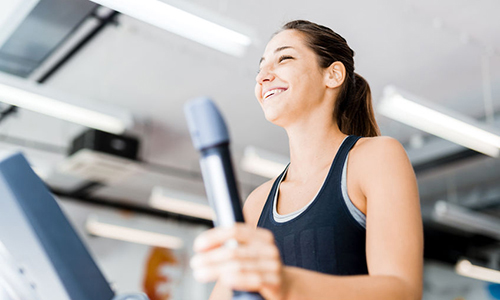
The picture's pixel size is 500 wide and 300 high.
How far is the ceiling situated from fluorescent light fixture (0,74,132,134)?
2.37 feet

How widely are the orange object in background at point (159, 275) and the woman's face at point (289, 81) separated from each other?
7194 mm

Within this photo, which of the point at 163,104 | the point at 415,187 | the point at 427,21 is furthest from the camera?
the point at 163,104

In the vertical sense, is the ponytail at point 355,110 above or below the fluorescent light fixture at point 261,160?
below

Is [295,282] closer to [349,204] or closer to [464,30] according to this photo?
[349,204]

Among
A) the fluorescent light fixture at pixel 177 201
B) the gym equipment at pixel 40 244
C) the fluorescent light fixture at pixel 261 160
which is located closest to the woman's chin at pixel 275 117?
the gym equipment at pixel 40 244

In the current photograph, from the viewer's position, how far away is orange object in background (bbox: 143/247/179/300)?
25.9 feet

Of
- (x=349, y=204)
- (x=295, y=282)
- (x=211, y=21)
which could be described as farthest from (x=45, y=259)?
(x=211, y=21)

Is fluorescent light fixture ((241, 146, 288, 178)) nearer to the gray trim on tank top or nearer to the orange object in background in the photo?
the gray trim on tank top

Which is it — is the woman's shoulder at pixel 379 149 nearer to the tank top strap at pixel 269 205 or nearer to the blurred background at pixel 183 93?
the tank top strap at pixel 269 205

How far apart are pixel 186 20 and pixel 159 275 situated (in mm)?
6026

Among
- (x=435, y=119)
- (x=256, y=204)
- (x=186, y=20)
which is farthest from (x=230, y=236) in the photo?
(x=435, y=119)

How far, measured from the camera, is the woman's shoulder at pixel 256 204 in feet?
3.61

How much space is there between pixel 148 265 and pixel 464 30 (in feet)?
18.2

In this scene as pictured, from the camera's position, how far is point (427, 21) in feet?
13.1
